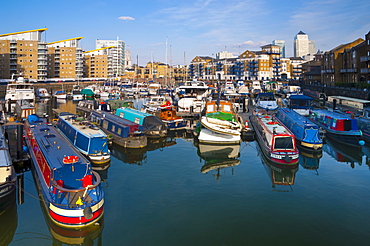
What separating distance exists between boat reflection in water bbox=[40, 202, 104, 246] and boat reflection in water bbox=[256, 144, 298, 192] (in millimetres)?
11564

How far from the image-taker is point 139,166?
2642cm

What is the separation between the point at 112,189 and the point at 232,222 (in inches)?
327

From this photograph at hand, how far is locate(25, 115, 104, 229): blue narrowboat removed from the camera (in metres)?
15.0

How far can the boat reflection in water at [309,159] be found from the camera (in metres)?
26.6

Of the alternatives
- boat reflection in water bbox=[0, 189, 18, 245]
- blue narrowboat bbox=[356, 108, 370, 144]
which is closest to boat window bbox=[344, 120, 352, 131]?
blue narrowboat bbox=[356, 108, 370, 144]

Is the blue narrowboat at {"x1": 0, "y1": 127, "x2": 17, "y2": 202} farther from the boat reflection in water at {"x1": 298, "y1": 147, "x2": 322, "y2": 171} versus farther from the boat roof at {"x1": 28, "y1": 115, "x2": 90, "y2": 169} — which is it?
the boat reflection in water at {"x1": 298, "y1": 147, "x2": 322, "y2": 171}

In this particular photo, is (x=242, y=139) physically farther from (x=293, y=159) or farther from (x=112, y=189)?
(x=112, y=189)

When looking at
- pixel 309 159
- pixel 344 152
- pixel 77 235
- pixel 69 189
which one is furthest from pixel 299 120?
pixel 77 235

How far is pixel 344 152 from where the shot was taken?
1240 inches

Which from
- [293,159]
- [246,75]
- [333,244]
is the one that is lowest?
[333,244]

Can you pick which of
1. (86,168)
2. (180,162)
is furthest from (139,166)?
(86,168)

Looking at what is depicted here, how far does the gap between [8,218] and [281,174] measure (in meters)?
17.8

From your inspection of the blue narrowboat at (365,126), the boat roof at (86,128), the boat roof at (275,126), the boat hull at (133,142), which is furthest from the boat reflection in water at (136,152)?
the blue narrowboat at (365,126)

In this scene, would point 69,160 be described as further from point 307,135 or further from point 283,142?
point 307,135
